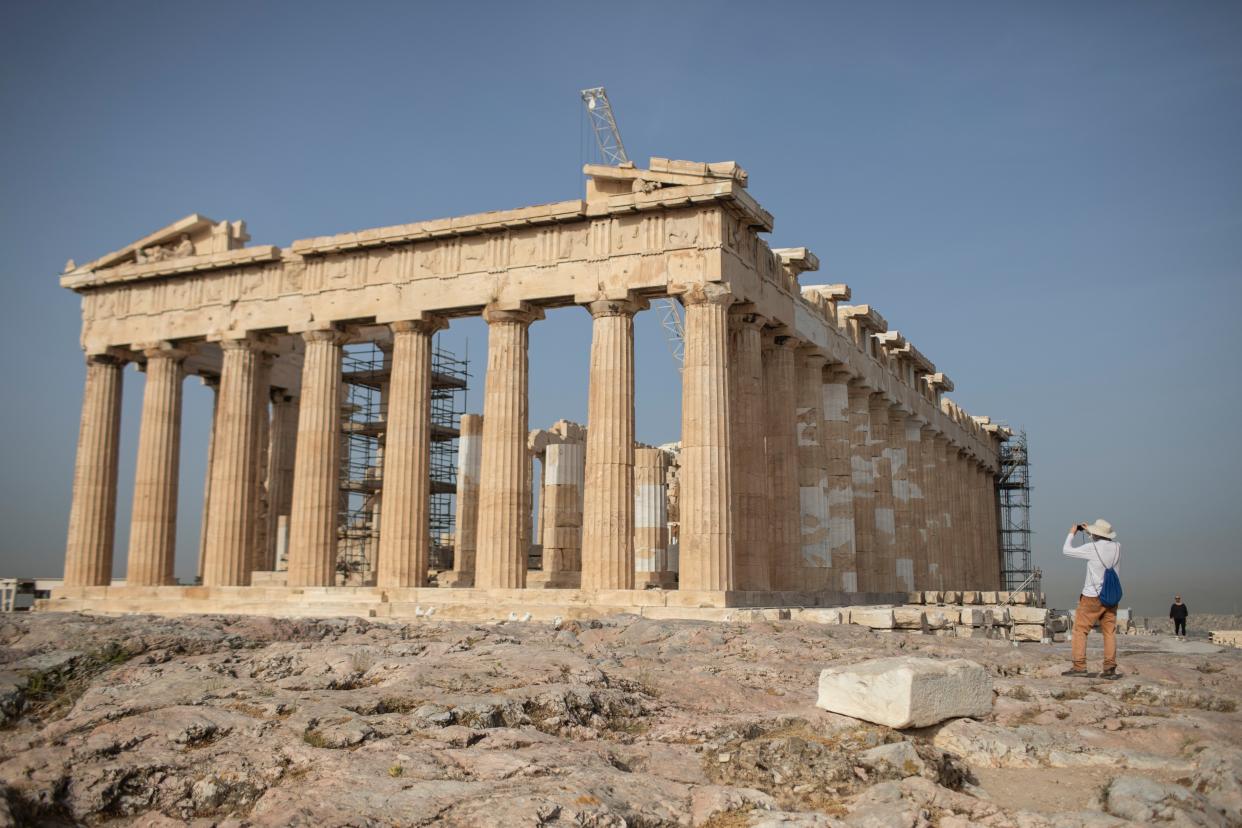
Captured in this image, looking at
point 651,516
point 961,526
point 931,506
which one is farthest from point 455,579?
point 961,526

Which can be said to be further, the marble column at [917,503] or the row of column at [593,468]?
the marble column at [917,503]

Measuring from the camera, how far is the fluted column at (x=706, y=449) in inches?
992

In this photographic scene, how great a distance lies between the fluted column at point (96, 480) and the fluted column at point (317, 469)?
7.77 metres

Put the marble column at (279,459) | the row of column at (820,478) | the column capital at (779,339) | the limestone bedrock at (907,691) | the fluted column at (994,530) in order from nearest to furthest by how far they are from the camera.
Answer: the limestone bedrock at (907,691), the row of column at (820,478), the column capital at (779,339), the marble column at (279,459), the fluted column at (994,530)

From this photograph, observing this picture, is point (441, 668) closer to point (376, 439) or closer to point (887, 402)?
point (887, 402)

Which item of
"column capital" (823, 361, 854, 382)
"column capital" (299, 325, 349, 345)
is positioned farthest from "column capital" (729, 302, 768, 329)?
"column capital" (299, 325, 349, 345)

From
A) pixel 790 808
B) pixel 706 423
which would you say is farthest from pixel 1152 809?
pixel 706 423

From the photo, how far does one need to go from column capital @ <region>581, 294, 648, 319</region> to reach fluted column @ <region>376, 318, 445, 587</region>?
5.33 meters

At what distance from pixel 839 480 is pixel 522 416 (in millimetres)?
10742

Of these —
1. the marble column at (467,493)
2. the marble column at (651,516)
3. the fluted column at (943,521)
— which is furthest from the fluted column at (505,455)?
the fluted column at (943,521)

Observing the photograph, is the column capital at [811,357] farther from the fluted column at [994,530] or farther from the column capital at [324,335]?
the fluted column at [994,530]

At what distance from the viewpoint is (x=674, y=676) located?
12648mm

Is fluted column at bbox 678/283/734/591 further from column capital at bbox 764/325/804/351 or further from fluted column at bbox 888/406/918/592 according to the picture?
fluted column at bbox 888/406/918/592

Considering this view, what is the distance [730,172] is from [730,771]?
19.5 meters
